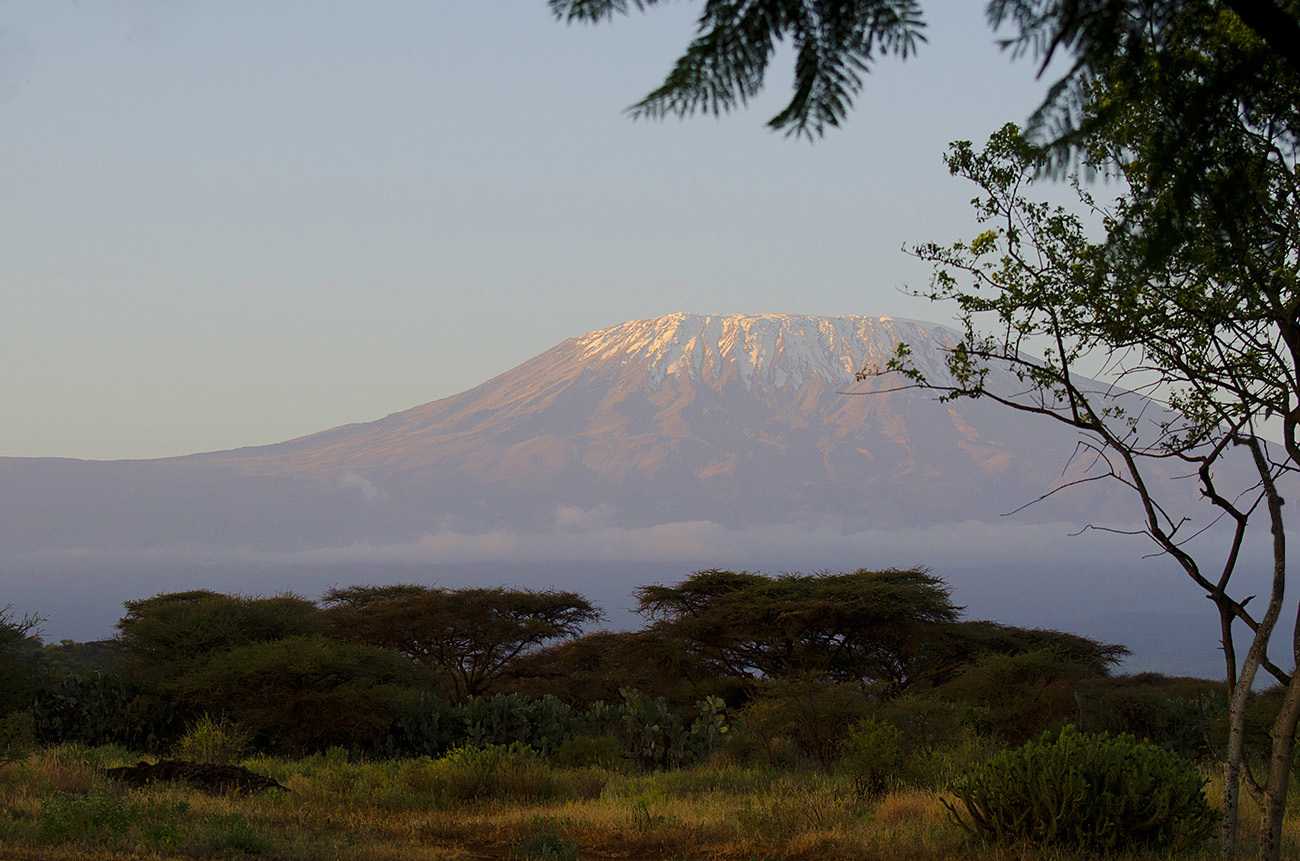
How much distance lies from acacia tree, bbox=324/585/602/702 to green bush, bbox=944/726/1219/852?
65.8ft

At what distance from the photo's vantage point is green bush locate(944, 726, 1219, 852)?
8.41m

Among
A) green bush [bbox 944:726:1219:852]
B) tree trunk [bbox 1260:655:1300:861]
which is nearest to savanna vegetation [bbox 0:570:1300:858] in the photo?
green bush [bbox 944:726:1219:852]

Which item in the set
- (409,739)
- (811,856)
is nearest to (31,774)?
(409,739)

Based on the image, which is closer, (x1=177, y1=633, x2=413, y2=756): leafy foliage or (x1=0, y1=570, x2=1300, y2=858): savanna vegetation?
(x1=0, y1=570, x2=1300, y2=858): savanna vegetation

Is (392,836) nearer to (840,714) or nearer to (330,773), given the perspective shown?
(330,773)

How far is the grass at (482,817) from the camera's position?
8.29 meters

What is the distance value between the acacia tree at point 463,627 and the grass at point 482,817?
46.5ft

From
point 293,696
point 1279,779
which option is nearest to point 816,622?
point 293,696

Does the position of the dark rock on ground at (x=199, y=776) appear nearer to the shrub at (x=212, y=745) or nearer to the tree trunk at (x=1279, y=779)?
the shrub at (x=212, y=745)

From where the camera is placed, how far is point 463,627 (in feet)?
94.0

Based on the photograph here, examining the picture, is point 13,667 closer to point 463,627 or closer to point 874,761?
point 874,761

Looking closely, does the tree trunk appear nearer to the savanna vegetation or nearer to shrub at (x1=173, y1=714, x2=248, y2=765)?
the savanna vegetation

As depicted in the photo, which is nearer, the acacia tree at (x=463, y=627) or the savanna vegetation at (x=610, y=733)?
the savanna vegetation at (x=610, y=733)

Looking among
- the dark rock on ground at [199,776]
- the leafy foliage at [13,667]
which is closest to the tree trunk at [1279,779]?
the dark rock on ground at [199,776]
